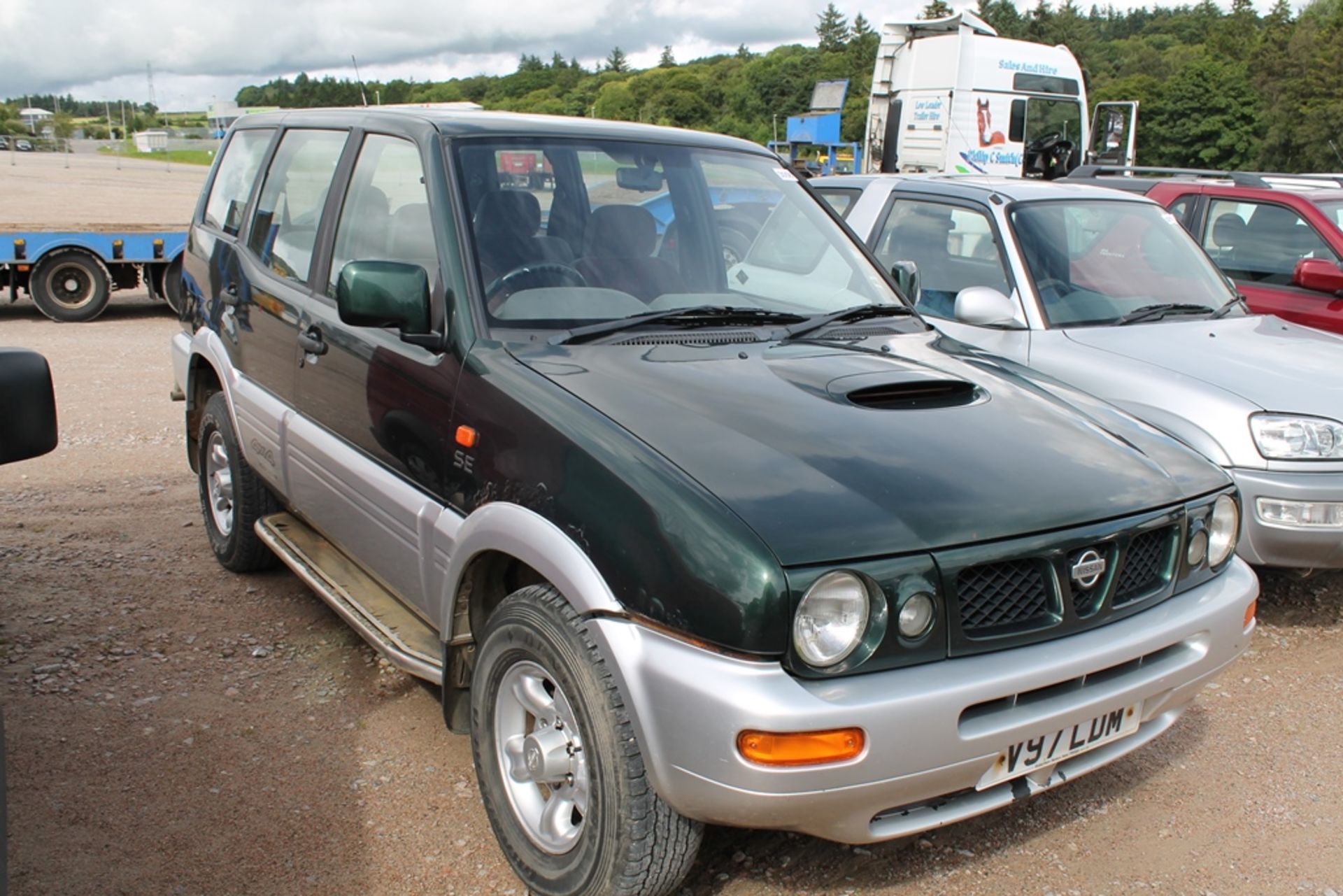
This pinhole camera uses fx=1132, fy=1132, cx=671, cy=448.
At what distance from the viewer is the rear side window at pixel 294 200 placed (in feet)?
13.4

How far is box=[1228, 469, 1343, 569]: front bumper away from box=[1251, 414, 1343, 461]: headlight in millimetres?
76

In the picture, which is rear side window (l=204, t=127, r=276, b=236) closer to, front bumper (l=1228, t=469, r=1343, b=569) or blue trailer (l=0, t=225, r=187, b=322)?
front bumper (l=1228, t=469, r=1343, b=569)

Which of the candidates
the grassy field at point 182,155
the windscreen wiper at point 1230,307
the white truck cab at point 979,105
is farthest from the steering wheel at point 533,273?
the grassy field at point 182,155

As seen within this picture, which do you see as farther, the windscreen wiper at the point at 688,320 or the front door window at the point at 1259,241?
the front door window at the point at 1259,241

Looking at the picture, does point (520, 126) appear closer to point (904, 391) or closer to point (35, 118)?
point (904, 391)

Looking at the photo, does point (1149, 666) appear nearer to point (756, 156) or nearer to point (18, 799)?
point (756, 156)

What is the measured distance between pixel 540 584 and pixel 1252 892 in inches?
80.3

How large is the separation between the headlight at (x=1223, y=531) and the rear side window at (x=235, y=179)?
3.87 meters

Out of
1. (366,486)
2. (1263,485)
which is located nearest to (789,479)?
(366,486)

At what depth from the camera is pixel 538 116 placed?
162 inches

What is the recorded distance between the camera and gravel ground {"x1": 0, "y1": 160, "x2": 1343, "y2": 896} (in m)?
2.98

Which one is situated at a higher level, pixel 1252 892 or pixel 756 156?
pixel 756 156

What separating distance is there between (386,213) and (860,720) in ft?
7.67

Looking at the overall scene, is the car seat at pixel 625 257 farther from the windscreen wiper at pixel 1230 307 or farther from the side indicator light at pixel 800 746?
the windscreen wiper at pixel 1230 307
